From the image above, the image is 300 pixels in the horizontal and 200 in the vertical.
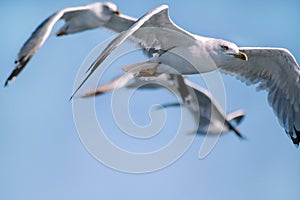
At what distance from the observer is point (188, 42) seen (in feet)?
22.4

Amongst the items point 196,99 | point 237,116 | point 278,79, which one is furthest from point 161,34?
point 237,116

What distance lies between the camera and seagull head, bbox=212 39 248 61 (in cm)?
682

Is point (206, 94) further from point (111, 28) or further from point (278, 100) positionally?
point (111, 28)

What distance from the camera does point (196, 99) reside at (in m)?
10.3

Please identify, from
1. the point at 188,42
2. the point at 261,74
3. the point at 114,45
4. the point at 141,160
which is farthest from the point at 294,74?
the point at 114,45

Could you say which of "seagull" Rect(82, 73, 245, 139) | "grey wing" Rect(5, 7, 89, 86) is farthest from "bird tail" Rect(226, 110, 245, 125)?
"grey wing" Rect(5, 7, 89, 86)

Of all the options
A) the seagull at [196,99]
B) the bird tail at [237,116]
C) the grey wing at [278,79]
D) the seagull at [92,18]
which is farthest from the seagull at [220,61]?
the bird tail at [237,116]

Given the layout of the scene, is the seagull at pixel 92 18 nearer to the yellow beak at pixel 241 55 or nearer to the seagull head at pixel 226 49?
the seagull head at pixel 226 49

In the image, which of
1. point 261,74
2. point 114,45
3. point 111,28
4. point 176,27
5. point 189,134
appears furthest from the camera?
point 189,134

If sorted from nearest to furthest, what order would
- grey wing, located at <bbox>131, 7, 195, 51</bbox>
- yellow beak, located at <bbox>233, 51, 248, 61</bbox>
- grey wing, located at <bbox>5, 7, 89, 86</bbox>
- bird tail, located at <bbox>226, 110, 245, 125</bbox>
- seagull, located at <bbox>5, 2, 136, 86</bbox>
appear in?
grey wing, located at <bbox>5, 7, 89, 86</bbox>
grey wing, located at <bbox>131, 7, 195, 51</bbox>
yellow beak, located at <bbox>233, 51, 248, 61</bbox>
seagull, located at <bbox>5, 2, 136, 86</bbox>
bird tail, located at <bbox>226, 110, 245, 125</bbox>

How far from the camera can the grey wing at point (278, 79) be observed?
7.47 metres

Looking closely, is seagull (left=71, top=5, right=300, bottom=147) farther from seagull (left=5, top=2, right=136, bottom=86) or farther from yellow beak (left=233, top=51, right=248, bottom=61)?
seagull (left=5, top=2, right=136, bottom=86)

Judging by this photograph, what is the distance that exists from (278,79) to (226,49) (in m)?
1.08

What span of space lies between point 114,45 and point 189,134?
3.30 metres
